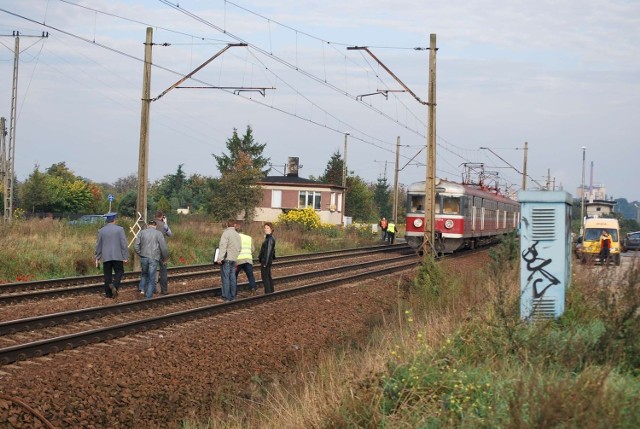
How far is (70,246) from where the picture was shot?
85.5 feet

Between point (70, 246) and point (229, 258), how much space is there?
10376 mm

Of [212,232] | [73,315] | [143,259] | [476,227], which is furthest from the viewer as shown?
[476,227]

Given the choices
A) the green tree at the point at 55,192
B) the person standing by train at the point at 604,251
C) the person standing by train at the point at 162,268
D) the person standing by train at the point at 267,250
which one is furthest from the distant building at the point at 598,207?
the person standing by train at the point at 162,268

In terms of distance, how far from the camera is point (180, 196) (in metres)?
104

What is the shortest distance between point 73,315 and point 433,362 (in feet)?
26.9

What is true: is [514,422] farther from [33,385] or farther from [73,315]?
[73,315]

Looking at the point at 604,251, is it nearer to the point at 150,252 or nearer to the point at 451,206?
the point at 150,252

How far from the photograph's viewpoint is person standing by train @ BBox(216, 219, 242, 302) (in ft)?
57.3

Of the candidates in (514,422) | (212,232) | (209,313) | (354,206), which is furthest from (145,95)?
(354,206)

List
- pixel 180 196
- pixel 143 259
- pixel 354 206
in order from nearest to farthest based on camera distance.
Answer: pixel 143 259 → pixel 354 206 → pixel 180 196

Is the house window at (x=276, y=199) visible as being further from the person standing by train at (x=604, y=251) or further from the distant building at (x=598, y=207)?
the person standing by train at (x=604, y=251)

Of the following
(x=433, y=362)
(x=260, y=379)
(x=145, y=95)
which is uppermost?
(x=145, y=95)

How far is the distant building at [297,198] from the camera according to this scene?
68000 millimetres

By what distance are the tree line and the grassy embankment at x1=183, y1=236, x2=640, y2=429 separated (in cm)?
4539
